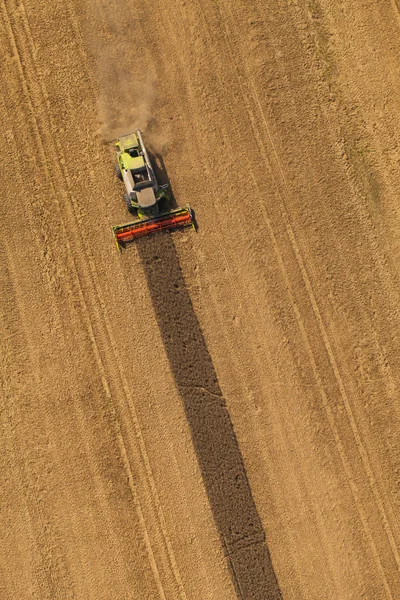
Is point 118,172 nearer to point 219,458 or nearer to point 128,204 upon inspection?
point 128,204

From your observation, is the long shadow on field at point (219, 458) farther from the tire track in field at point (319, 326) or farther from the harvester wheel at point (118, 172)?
the harvester wheel at point (118, 172)

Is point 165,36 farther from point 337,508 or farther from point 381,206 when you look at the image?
point 337,508

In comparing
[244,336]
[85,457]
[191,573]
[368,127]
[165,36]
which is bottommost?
[191,573]

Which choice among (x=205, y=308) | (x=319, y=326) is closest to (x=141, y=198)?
(x=205, y=308)

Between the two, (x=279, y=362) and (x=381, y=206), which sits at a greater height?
(x=381, y=206)

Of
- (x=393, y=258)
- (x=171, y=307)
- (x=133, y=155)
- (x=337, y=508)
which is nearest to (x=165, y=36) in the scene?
(x=133, y=155)

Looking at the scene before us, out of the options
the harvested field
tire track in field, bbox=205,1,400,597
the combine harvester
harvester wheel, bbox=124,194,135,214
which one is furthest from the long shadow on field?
harvester wheel, bbox=124,194,135,214

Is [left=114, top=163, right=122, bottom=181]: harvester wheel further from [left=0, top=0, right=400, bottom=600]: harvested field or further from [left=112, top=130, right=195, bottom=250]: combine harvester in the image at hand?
[left=0, top=0, right=400, bottom=600]: harvested field
